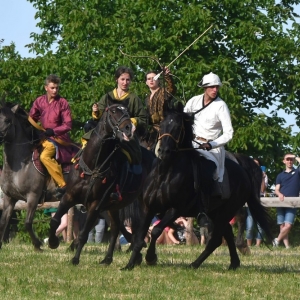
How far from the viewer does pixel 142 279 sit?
38.2 feet

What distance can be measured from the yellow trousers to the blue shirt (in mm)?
6391

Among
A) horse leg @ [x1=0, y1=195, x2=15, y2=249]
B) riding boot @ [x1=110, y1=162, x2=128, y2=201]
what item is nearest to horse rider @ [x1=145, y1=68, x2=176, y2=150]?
riding boot @ [x1=110, y1=162, x2=128, y2=201]

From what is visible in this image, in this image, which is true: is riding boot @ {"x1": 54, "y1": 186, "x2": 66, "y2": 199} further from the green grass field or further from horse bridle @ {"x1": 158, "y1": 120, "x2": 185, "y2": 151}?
horse bridle @ {"x1": 158, "y1": 120, "x2": 185, "y2": 151}

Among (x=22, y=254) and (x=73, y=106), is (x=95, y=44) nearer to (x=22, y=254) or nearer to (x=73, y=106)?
(x=73, y=106)

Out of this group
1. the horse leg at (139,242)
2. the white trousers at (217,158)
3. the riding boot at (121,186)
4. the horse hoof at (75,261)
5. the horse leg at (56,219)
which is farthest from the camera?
the riding boot at (121,186)

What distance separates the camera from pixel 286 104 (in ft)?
107

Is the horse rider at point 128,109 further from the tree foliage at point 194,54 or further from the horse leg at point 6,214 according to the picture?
the tree foliage at point 194,54

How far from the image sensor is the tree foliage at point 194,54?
97.6ft

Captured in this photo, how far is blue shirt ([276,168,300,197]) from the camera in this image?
21.3 meters

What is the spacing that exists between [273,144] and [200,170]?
18567mm

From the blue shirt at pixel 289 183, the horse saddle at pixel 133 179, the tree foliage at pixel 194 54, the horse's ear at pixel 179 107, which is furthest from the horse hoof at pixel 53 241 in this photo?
the tree foliage at pixel 194 54

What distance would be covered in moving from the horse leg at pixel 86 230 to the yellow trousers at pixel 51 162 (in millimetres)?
2670

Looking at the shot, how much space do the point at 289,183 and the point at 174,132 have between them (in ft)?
31.0

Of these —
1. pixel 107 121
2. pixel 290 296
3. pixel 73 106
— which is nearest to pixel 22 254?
pixel 107 121
